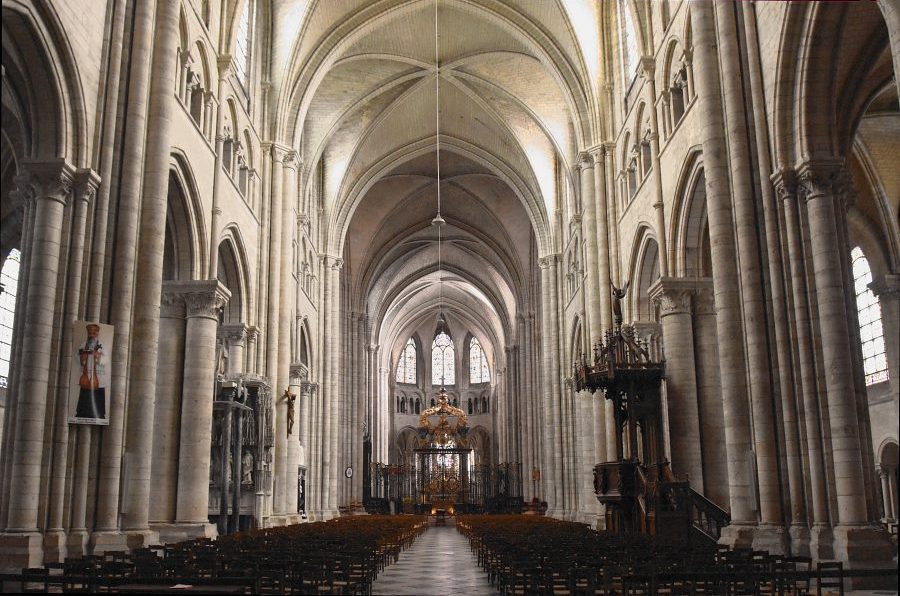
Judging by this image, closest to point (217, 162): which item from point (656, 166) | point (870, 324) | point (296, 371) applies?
point (656, 166)

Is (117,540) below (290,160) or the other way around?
below

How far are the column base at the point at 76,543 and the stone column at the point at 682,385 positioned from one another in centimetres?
1235

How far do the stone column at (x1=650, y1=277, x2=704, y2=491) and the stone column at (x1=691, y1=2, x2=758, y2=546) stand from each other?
448 centimetres

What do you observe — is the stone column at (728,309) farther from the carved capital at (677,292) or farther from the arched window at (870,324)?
the arched window at (870,324)

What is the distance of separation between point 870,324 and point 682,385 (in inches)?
453

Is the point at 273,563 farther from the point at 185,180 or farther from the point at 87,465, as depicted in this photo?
the point at 185,180

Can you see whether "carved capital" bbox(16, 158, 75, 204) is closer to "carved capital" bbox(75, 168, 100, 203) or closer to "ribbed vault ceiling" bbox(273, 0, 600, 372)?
"carved capital" bbox(75, 168, 100, 203)

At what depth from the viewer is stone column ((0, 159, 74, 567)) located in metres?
12.0

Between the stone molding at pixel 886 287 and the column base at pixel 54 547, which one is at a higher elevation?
the stone molding at pixel 886 287

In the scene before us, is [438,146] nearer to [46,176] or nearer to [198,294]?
[198,294]

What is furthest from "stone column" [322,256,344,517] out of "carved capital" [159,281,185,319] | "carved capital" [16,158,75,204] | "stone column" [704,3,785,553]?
"stone column" [704,3,785,553]

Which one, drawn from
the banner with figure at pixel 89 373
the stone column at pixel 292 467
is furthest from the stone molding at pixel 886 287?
the banner with figure at pixel 89 373

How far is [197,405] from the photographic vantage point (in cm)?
1928

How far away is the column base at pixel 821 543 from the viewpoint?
1210cm
